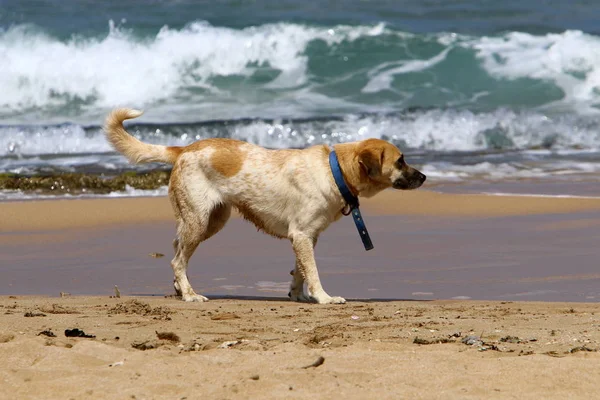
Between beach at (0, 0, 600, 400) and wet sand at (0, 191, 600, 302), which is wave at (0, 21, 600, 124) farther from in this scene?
wet sand at (0, 191, 600, 302)

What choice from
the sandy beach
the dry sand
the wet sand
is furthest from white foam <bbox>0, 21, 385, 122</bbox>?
the dry sand

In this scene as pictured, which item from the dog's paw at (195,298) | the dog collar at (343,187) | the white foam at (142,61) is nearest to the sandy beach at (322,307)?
the dog's paw at (195,298)

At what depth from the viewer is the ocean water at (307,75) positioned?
18656 mm

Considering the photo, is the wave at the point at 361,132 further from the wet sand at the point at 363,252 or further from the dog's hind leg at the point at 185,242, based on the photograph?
the dog's hind leg at the point at 185,242

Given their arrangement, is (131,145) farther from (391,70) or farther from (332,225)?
(391,70)

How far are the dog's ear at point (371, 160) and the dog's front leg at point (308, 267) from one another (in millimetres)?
629

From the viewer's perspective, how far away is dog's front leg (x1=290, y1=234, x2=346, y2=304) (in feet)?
23.6

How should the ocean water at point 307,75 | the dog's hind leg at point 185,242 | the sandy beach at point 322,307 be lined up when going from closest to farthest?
1. the sandy beach at point 322,307
2. the dog's hind leg at point 185,242
3. the ocean water at point 307,75

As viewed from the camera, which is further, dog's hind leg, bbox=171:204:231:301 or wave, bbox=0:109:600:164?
wave, bbox=0:109:600:164

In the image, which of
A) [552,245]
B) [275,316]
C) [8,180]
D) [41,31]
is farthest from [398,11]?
[275,316]

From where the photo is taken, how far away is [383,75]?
78.1 feet

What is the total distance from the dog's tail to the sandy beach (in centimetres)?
96

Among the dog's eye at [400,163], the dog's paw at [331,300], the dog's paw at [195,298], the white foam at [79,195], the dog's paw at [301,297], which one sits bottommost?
the dog's paw at [195,298]

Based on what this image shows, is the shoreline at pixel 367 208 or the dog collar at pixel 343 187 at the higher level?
the dog collar at pixel 343 187
